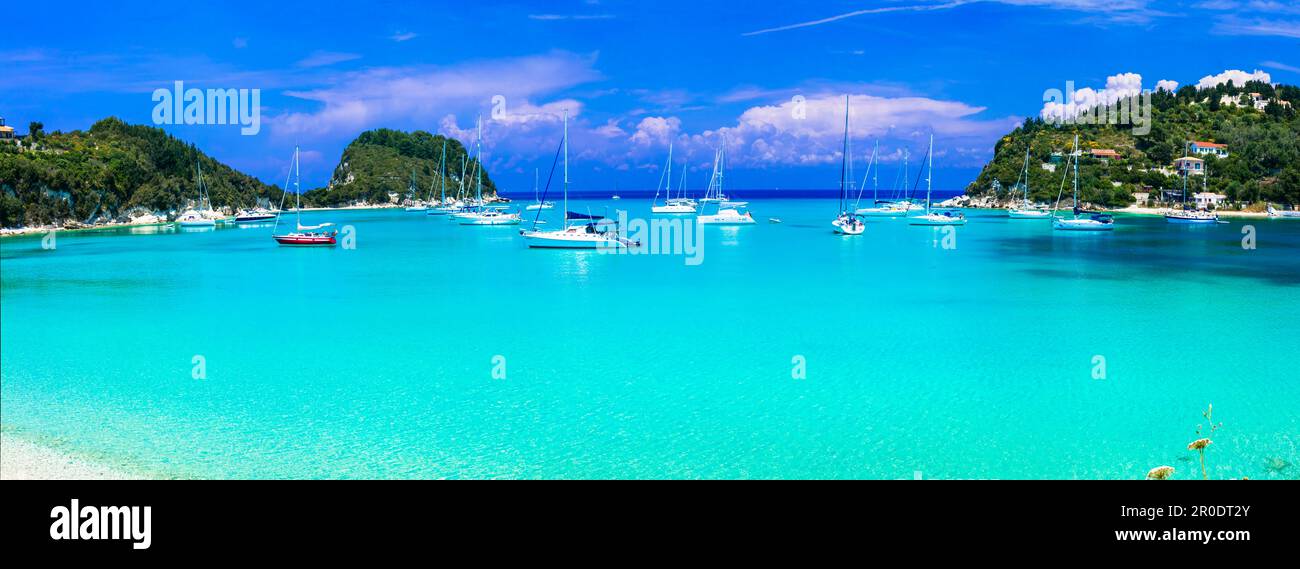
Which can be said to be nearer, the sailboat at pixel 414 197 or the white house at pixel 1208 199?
the white house at pixel 1208 199

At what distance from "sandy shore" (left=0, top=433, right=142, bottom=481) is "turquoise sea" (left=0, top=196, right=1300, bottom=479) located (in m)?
0.37

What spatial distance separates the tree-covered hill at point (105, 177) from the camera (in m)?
72.4

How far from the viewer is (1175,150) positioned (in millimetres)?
124312

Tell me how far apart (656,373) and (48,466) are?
10.8 metres

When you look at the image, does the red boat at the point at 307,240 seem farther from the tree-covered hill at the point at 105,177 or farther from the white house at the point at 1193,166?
the white house at the point at 1193,166

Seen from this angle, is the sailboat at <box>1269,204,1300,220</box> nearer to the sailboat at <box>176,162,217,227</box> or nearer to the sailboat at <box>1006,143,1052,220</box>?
the sailboat at <box>1006,143,1052,220</box>

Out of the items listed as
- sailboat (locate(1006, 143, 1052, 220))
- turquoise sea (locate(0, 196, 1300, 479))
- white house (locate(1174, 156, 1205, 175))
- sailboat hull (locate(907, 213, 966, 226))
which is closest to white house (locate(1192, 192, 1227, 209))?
white house (locate(1174, 156, 1205, 175))

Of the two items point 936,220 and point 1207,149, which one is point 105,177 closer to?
point 936,220

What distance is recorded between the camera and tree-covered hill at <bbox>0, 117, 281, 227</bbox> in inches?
2849

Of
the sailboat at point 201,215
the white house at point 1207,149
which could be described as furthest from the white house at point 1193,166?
the sailboat at point 201,215

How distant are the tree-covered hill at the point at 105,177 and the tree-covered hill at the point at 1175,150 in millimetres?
113654
